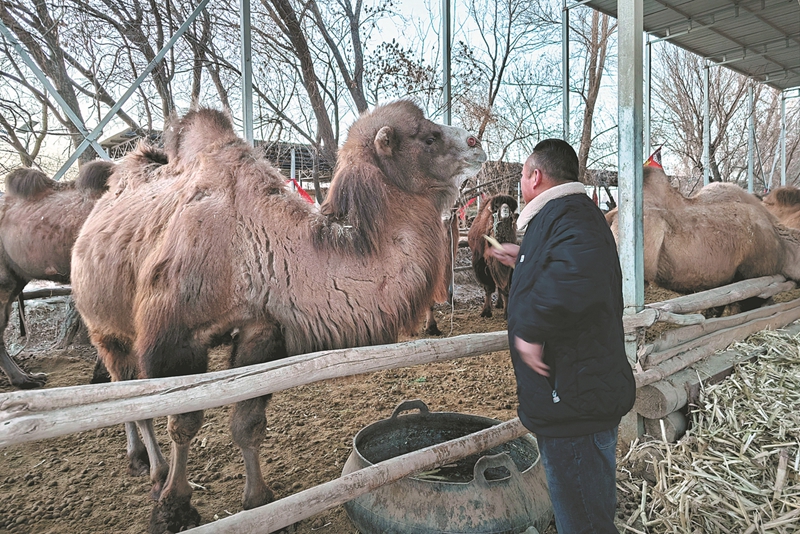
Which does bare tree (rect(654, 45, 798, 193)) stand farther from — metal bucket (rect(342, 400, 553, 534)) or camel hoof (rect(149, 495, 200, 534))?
camel hoof (rect(149, 495, 200, 534))

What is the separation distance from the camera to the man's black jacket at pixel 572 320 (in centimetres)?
182

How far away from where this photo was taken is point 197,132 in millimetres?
3402

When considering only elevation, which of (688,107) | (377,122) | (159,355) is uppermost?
(688,107)

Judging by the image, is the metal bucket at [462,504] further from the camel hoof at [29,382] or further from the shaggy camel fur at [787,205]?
the shaggy camel fur at [787,205]

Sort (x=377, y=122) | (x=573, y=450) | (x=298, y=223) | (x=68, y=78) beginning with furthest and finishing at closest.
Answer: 1. (x=68, y=78)
2. (x=377, y=122)
3. (x=298, y=223)
4. (x=573, y=450)

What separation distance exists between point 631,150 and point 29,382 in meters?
6.52

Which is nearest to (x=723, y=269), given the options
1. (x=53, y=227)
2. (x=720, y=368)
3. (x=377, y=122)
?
(x=720, y=368)

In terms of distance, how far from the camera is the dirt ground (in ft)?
10.8

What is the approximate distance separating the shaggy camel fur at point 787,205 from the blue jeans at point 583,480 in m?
8.44

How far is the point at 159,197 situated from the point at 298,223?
3.46 ft

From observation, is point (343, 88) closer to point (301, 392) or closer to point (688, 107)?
point (301, 392)

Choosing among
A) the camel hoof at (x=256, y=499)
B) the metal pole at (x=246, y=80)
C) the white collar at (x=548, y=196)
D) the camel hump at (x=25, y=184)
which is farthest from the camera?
the camel hump at (x=25, y=184)

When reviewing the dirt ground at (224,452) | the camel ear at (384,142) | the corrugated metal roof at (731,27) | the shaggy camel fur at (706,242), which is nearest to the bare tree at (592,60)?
the corrugated metal roof at (731,27)

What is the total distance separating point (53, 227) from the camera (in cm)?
566
